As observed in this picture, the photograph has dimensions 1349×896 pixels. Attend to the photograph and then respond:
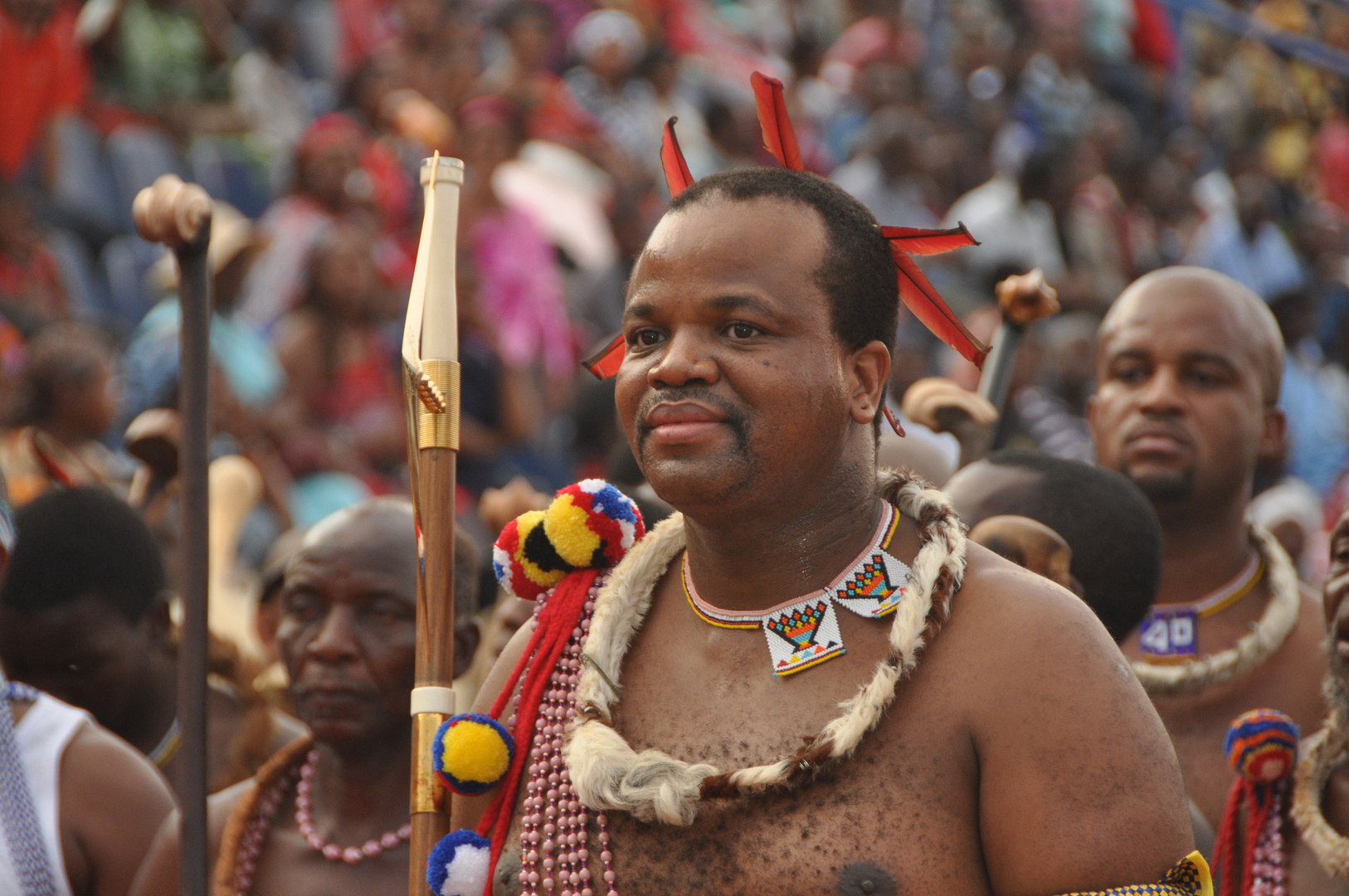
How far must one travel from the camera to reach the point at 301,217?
8.02 metres

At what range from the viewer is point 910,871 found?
217 cm

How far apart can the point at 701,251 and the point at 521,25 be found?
8.94 meters

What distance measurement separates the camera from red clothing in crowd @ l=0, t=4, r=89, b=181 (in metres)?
8.41

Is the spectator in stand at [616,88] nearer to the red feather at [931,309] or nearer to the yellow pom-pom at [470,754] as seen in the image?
the red feather at [931,309]

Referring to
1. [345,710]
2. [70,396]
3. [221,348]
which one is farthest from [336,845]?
[221,348]

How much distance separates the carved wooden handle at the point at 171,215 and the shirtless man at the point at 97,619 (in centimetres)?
148

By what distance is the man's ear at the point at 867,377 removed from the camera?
2.44 meters

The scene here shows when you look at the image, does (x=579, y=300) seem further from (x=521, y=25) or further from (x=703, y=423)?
(x=703, y=423)

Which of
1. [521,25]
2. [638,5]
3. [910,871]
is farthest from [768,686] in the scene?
[638,5]

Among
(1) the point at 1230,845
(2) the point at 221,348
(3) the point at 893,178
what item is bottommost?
(3) the point at 893,178

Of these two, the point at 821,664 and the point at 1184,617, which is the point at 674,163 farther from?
the point at 1184,617

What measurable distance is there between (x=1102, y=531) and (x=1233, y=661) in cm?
55

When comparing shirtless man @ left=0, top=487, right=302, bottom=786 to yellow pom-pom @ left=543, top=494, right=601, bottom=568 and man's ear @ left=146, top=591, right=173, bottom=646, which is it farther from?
yellow pom-pom @ left=543, top=494, right=601, bottom=568

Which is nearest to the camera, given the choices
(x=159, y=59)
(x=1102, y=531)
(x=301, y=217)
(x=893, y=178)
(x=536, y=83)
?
(x=1102, y=531)
